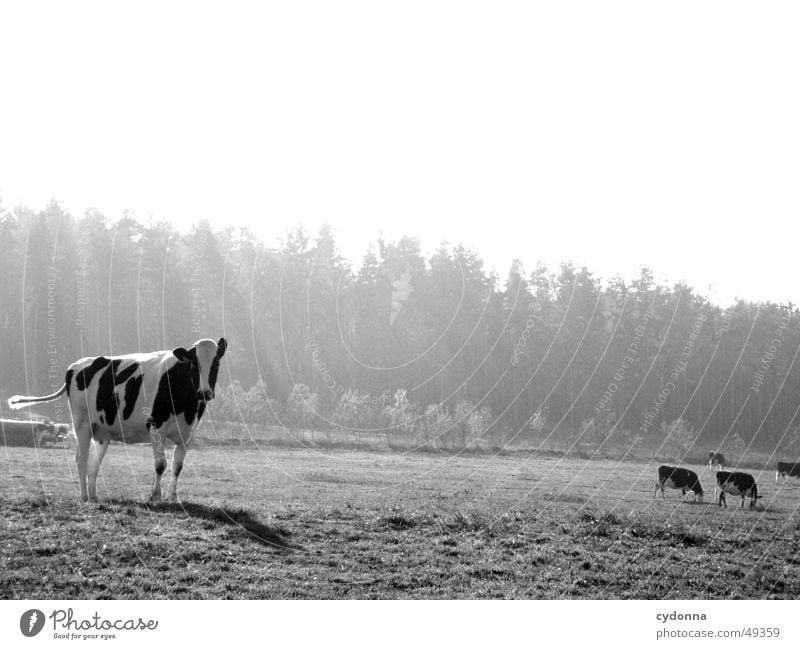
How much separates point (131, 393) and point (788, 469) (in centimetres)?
1436

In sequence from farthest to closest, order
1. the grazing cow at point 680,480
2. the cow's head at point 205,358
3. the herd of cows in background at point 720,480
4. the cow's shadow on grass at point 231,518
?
the grazing cow at point 680,480
the herd of cows in background at point 720,480
the cow's head at point 205,358
the cow's shadow on grass at point 231,518

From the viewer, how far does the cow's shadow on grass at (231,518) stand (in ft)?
28.2

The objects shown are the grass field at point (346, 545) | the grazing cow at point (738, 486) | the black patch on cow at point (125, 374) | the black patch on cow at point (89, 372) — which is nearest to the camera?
the grass field at point (346, 545)

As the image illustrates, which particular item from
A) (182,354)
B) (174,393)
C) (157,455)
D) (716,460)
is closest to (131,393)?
(174,393)

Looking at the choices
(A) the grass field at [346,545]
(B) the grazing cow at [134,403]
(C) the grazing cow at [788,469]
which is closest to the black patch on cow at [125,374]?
(B) the grazing cow at [134,403]

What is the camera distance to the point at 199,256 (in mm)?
12617

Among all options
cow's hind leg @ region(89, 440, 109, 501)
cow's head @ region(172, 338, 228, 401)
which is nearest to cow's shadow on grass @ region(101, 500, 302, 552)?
cow's hind leg @ region(89, 440, 109, 501)

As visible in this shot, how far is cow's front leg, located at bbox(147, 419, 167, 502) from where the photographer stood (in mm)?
9805

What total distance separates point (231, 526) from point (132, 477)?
4.25 metres

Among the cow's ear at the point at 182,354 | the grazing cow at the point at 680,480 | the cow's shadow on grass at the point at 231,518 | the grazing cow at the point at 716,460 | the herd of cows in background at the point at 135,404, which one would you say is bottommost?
the grazing cow at the point at 680,480

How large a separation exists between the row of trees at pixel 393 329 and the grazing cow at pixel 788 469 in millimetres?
573

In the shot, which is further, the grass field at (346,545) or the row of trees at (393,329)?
the row of trees at (393,329)

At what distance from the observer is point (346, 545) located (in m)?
8.82

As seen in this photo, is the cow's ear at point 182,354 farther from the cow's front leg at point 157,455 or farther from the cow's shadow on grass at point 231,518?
the cow's shadow on grass at point 231,518
